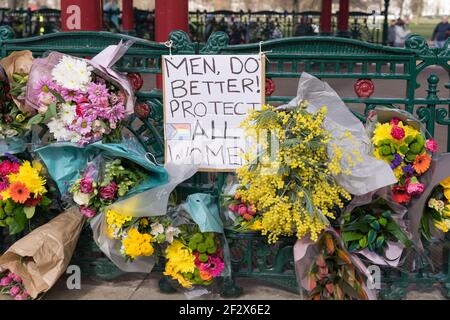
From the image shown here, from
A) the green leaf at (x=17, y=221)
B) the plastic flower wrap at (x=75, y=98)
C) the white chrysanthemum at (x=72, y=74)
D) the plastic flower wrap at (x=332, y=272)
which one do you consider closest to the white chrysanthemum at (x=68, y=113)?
the plastic flower wrap at (x=75, y=98)

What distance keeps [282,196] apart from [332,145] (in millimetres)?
392

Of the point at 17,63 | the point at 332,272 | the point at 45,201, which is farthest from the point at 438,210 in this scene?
the point at 17,63

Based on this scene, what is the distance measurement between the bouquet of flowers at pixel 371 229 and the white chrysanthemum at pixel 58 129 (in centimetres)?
169

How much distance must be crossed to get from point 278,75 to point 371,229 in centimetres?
108

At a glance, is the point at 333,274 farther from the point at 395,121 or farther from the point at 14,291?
the point at 14,291

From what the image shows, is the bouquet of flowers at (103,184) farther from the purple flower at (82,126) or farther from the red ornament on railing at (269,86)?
the red ornament on railing at (269,86)

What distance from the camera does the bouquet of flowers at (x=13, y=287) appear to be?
3.92m

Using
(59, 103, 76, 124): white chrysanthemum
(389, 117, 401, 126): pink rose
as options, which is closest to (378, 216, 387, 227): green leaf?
(389, 117, 401, 126): pink rose

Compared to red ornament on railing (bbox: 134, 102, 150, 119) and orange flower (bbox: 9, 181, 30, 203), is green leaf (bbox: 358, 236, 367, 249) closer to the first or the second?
red ornament on railing (bbox: 134, 102, 150, 119)

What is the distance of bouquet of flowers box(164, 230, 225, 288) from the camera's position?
3.89m

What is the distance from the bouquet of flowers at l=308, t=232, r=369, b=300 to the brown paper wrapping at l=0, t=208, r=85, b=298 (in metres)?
1.45

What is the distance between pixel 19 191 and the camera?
3.98 meters

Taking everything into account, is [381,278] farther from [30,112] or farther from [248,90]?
[30,112]

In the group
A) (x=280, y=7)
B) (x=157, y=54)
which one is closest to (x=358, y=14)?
(x=157, y=54)
